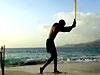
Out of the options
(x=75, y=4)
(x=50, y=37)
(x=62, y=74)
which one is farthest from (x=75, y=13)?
(x=62, y=74)

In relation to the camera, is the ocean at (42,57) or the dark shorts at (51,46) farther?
the ocean at (42,57)

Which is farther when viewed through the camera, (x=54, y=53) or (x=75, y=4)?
(x=54, y=53)

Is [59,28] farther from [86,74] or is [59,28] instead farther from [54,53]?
[86,74]

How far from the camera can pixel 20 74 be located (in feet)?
48.6

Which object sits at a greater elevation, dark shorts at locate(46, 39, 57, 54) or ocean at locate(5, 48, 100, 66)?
dark shorts at locate(46, 39, 57, 54)

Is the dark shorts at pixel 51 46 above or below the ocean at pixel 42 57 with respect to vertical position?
above

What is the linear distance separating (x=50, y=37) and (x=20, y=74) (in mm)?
2028

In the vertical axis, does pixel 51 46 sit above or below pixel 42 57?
above

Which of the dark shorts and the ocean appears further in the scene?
the ocean

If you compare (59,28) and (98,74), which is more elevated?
(59,28)

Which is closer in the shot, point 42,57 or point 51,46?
point 51,46

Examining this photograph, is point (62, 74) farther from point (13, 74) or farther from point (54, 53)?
point (13, 74)

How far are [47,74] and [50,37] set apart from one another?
1550 mm

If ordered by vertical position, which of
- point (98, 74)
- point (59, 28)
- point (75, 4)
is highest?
point (75, 4)
